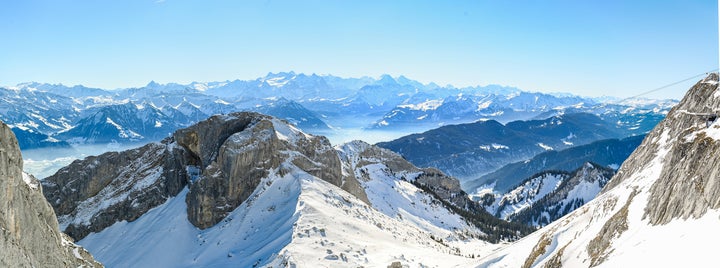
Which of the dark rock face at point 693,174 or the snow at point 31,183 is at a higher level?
the dark rock face at point 693,174

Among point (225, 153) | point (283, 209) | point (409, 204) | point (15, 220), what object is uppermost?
point (15, 220)

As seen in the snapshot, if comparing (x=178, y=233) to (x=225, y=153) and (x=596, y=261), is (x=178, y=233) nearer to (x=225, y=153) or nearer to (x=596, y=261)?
(x=225, y=153)

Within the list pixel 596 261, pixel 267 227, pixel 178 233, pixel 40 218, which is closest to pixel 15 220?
pixel 40 218

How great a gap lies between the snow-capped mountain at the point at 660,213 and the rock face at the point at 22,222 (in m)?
39.2

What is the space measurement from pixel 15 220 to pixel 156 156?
9046 centimetres

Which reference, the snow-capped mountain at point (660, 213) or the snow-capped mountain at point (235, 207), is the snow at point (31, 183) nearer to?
the snow-capped mountain at point (235, 207)

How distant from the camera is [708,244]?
25375mm

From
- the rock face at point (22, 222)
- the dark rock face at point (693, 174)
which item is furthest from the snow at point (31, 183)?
the dark rock face at point (693, 174)

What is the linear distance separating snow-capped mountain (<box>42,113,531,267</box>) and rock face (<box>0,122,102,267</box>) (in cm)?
2666

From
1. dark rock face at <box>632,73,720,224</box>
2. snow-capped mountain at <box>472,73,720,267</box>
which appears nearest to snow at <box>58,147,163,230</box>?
snow-capped mountain at <box>472,73,720,267</box>

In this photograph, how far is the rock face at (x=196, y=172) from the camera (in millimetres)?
94688

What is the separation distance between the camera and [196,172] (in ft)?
357

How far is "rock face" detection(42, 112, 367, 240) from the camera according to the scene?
94688 mm

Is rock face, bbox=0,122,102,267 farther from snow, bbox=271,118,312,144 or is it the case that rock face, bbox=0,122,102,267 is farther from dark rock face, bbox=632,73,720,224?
snow, bbox=271,118,312,144
